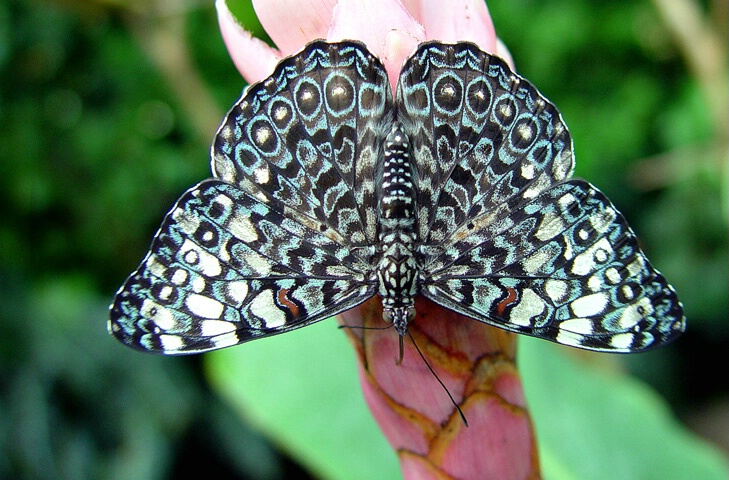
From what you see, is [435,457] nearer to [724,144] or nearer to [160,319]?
[160,319]

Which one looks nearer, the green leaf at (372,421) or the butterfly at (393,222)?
the butterfly at (393,222)

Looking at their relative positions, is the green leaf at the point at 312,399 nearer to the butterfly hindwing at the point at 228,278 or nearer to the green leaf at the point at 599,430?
the green leaf at the point at 599,430

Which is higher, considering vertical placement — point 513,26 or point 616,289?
point 513,26

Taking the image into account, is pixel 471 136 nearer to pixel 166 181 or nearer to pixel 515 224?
pixel 515 224

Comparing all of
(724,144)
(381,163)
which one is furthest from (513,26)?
(381,163)

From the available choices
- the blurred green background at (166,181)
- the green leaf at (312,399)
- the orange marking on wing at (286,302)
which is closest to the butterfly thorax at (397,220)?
the orange marking on wing at (286,302)

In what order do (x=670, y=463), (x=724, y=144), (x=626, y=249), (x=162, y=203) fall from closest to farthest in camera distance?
(x=626, y=249) → (x=670, y=463) → (x=724, y=144) → (x=162, y=203)

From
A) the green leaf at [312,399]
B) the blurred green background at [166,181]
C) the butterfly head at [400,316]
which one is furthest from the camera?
the blurred green background at [166,181]

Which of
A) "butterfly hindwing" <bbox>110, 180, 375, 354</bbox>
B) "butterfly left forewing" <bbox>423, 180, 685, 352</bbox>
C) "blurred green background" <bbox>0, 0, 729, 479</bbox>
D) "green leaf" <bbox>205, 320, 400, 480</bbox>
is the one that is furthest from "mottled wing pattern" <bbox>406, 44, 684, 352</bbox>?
"blurred green background" <bbox>0, 0, 729, 479</bbox>
